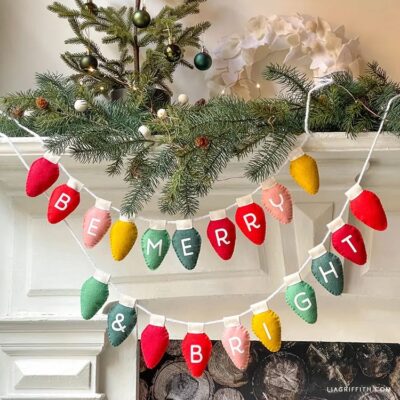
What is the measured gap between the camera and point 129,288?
60.6 inches

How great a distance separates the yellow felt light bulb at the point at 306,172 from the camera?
3.95 ft

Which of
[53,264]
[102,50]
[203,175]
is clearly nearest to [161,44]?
[102,50]

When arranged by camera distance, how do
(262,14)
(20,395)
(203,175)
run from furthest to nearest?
(262,14) < (20,395) < (203,175)

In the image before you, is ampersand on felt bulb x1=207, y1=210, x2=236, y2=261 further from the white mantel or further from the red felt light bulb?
the white mantel

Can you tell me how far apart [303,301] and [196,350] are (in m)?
0.23

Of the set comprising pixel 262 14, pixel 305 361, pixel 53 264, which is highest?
pixel 262 14

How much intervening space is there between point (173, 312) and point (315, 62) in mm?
732

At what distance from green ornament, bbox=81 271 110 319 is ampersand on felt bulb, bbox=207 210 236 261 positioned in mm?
227

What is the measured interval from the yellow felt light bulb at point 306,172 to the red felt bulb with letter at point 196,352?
354 millimetres

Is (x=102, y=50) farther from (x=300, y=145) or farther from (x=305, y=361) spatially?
(x=305, y=361)

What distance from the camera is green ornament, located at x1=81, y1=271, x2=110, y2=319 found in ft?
4.10

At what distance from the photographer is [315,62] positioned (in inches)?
64.6

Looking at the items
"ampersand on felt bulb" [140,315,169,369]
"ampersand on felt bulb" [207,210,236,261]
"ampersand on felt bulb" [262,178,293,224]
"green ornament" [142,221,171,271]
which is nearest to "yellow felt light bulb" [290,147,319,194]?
"ampersand on felt bulb" [262,178,293,224]

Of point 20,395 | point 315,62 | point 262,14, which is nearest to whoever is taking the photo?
point 20,395
